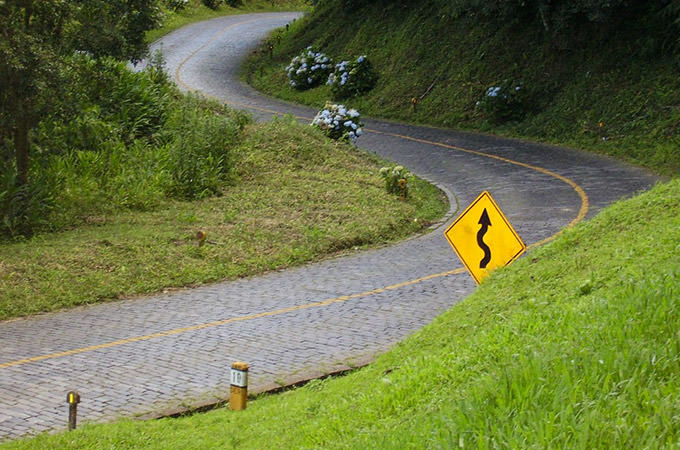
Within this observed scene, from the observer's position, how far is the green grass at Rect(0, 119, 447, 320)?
13.0m

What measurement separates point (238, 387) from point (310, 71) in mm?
29206

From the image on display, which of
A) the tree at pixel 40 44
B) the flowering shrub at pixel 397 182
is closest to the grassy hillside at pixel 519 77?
the flowering shrub at pixel 397 182

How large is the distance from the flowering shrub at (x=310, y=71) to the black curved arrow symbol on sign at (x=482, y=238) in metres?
26.4

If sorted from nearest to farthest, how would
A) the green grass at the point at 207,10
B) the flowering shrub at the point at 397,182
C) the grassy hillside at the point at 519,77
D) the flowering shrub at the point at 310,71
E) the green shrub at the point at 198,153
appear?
1. the green shrub at the point at 198,153
2. the flowering shrub at the point at 397,182
3. the grassy hillside at the point at 519,77
4. the flowering shrub at the point at 310,71
5. the green grass at the point at 207,10

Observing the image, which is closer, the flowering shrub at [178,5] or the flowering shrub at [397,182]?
the flowering shrub at [397,182]

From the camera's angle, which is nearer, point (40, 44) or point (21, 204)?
point (40, 44)

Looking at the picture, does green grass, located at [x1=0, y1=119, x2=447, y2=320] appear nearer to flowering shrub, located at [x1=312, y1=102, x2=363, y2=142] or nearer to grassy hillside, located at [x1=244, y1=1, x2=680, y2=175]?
flowering shrub, located at [x1=312, y1=102, x2=363, y2=142]

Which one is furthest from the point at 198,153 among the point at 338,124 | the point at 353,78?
the point at 353,78

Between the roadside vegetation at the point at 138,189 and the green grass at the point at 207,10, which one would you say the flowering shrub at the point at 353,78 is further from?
the green grass at the point at 207,10

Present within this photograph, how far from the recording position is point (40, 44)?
1434 cm

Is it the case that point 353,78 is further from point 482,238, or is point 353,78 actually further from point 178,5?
point 482,238

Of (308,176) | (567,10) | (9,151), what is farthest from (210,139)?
(567,10)

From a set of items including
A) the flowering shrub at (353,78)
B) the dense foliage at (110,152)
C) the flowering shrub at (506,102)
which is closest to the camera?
the dense foliage at (110,152)

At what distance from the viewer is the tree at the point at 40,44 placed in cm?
1406
